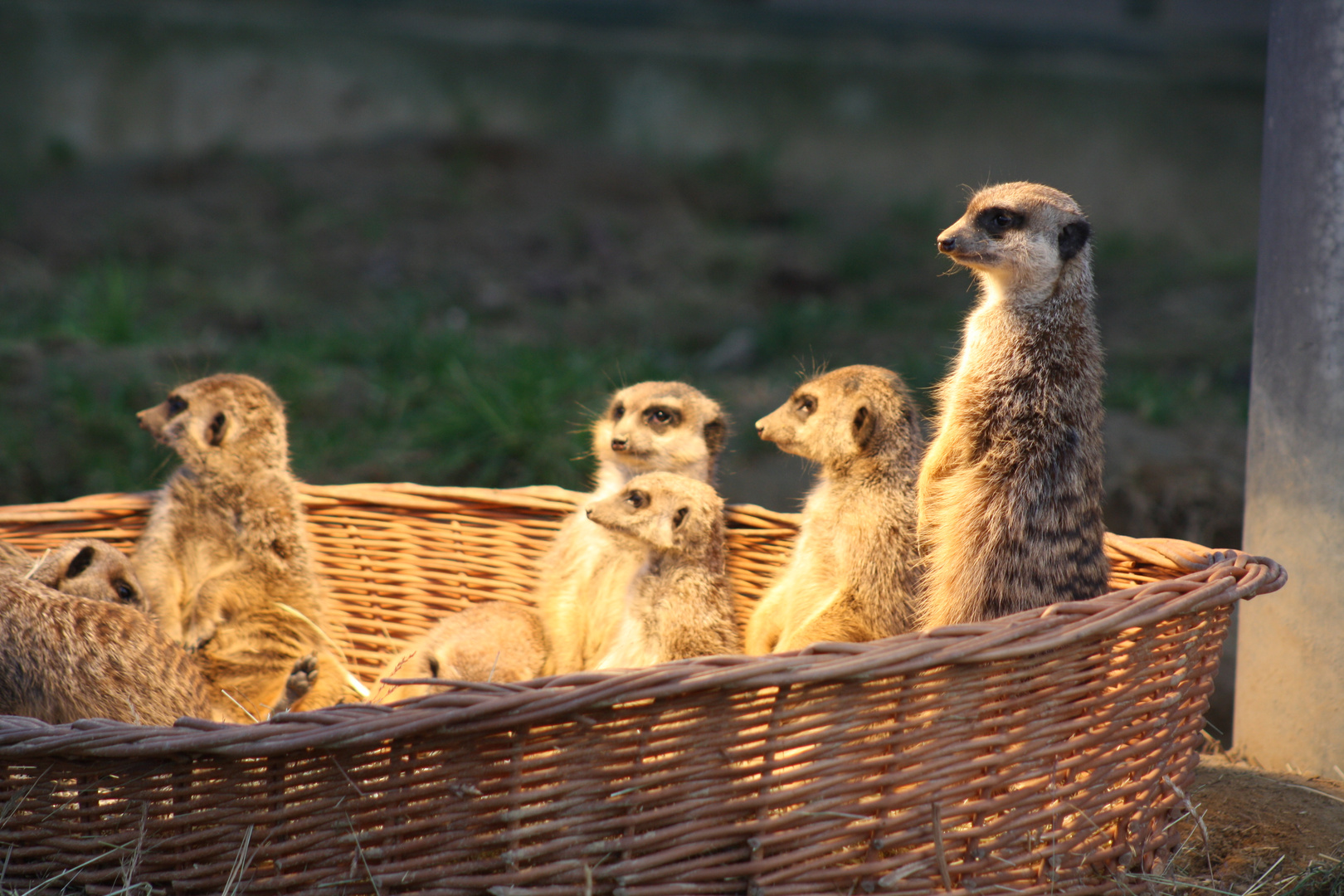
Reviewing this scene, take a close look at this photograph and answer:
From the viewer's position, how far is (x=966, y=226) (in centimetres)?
207

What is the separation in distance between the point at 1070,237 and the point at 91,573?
2104mm

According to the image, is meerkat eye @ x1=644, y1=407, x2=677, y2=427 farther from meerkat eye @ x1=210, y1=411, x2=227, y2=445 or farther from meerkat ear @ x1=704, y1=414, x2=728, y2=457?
meerkat eye @ x1=210, y1=411, x2=227, y2=445

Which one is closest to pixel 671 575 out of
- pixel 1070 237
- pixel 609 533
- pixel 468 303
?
pixel 609 533

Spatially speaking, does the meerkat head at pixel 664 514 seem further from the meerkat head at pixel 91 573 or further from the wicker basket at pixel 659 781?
the meerkat head at pixel 91 573

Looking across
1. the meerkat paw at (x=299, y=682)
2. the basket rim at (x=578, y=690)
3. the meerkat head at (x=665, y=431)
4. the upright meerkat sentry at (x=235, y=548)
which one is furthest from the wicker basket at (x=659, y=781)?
the meerkat head at (x=665, y=431)

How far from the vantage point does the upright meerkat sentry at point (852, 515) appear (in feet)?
7.75

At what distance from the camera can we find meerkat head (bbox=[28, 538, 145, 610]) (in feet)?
7.80

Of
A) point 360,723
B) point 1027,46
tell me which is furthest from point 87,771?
point 1027,46

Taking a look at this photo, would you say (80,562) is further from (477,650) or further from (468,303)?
(468,303)

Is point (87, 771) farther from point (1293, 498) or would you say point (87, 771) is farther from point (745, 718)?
point (1293, 498)

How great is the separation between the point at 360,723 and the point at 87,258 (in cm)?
661

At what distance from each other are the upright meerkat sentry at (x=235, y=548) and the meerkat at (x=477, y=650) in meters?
0.22

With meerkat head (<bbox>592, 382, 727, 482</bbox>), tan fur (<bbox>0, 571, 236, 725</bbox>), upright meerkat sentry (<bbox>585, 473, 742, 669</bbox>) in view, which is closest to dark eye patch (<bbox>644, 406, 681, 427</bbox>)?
meerkat head (<bbox>592, 382, 727, 482</bbox>)

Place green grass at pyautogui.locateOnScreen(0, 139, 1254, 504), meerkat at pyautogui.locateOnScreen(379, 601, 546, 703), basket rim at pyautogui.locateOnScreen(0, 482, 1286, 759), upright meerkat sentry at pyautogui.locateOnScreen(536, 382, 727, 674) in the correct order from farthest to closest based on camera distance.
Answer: green grass at pyautogui.locateOnScreen(0, 139, 1254, 504), upright meerkat sentry at pyautogui.locateOnScreen(536, 382, 727, 674), meerkat at pyautogui.locateOnScreen(379, 601, 546, 703), basket rim at pyautogui.locateOnScreen(0, 482, 1286, 759)
